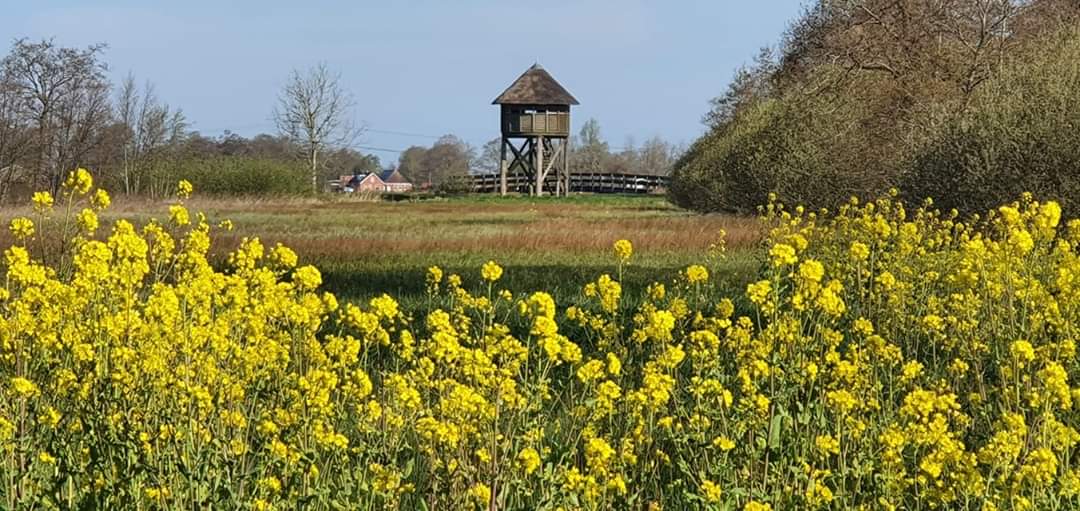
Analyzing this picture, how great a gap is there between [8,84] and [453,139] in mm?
73452

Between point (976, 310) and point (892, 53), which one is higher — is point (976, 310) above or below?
below

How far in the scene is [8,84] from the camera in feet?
110

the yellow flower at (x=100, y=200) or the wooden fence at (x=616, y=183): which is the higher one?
the yellow flower at (x=100, y=200)

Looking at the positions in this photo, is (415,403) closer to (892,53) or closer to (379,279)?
(379,279)

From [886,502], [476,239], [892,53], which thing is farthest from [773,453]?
[892,53]

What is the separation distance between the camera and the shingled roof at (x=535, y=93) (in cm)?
5481

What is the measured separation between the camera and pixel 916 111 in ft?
65.0

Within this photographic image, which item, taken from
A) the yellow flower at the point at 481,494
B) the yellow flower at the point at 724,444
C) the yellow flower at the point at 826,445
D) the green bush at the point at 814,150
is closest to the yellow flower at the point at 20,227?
the yellow flower at the point at 481,494

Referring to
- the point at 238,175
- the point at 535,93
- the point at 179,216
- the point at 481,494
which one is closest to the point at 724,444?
the point at 481,494

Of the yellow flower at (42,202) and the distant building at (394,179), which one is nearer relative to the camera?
A: the yellow flower at (42,202)

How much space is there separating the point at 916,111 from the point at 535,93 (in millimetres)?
36925

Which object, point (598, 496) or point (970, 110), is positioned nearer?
point (598, 496)

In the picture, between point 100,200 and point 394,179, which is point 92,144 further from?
point 394,179

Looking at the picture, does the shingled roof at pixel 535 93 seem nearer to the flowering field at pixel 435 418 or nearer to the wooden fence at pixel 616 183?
the wooden fence at pixel 616 183
